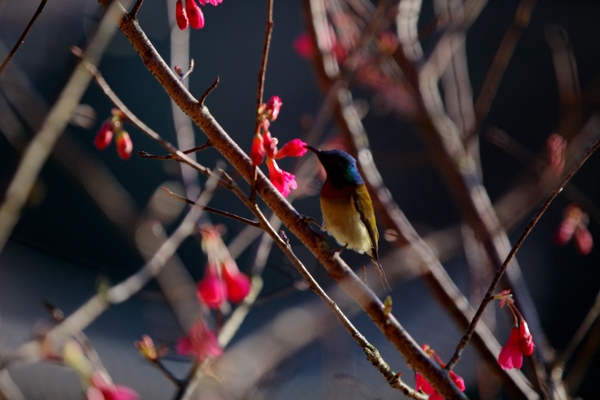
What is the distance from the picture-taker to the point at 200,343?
212cm

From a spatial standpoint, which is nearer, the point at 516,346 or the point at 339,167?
the point at 516,346

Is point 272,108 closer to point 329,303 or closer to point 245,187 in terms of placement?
point 329,303

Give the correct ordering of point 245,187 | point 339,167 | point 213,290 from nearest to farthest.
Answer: point 339,167 → point 213,290 → point 245,187

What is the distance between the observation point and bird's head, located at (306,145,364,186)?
196cm

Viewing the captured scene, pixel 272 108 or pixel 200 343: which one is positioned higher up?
pixel 272 108

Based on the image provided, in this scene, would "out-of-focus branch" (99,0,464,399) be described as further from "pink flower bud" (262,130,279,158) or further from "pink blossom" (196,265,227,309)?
"pink blossom" (196,265,227,309)

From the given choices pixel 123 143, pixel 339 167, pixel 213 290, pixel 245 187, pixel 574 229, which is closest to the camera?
pixel 339 167

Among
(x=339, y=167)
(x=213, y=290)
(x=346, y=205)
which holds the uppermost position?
(x=339, y=167)

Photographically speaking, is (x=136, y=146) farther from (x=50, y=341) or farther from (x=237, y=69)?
(x=50, y=341)

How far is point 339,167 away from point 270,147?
22.4 inches

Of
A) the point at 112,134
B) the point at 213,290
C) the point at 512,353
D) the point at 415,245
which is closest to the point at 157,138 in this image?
the point at 112,134

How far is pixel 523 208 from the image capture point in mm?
2730

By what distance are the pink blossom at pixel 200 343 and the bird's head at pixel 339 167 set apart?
0.67 metres

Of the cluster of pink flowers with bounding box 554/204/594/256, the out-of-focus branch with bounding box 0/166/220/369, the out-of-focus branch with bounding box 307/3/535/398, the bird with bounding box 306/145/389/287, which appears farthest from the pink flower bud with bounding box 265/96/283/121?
the cluster of pink flowers with bounding box 554/204/594/256
